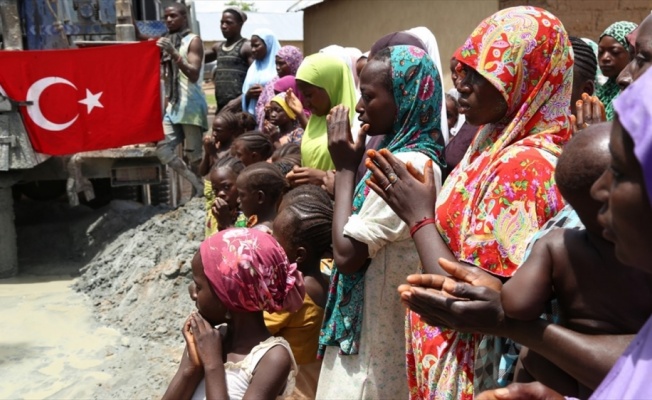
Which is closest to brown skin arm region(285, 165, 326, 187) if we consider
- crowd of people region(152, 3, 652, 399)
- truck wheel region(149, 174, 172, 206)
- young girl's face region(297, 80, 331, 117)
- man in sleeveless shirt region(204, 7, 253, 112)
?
crowd of people region(152, 3, 652, 399)

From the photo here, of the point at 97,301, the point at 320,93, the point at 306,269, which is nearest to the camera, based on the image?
the point at 306,269

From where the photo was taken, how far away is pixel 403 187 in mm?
2172

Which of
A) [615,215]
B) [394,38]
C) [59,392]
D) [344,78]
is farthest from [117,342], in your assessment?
[615,215]

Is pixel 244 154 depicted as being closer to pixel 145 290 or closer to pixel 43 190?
pixel 145 290

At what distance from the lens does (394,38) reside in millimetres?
3553

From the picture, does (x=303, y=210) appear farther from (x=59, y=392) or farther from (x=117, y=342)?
(x=117, y=342)

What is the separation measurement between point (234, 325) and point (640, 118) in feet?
5.28

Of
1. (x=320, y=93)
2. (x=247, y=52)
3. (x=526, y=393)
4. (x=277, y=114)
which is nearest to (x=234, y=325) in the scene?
(x=526, y=393)

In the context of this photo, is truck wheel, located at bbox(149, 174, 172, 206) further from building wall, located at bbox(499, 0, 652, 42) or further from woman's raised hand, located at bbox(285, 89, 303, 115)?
building wall, located at bbox(499, 0, 652, 42)

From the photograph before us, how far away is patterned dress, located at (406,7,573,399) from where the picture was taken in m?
1.96

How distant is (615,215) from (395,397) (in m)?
1.82

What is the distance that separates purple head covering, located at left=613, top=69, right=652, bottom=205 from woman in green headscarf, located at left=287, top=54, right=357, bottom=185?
3031 mm

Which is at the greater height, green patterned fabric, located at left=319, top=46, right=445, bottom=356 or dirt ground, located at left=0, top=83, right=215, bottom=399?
green patterned fabric, located at left=319, top=46, right=445, bottom=356

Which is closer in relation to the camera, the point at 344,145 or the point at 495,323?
the point at 495,323
